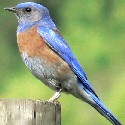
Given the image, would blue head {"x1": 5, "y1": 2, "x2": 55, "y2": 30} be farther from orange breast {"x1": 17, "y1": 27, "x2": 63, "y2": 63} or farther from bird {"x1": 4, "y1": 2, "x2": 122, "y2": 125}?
orange breast {"x1": 17, "y1": 27, "x2": 63, "y2": 63}

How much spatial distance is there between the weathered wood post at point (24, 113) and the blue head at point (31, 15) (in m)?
1.28

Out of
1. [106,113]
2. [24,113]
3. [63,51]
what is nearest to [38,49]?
[63,51]

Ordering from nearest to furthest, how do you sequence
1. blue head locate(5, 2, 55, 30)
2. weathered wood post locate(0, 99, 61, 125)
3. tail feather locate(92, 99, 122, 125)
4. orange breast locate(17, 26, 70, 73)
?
1. weathered wood post locate(0, 99, 61, 125)
2. tail feather locate(92, 99, 122, 125)
3. orange breast locate(17, 26, 70, 73)
4. blue head locate(5, 2, 55, 30)

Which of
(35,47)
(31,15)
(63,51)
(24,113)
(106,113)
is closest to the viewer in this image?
(24,113)

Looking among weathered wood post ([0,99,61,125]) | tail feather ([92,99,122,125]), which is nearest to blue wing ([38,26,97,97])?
tail feather ([92,99,122,125])

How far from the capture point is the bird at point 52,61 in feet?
14.3

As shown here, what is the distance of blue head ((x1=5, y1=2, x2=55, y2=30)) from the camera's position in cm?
457

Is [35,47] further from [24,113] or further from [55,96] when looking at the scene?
[24,113]

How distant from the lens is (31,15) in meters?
4.61

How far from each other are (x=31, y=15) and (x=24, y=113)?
1405 mm

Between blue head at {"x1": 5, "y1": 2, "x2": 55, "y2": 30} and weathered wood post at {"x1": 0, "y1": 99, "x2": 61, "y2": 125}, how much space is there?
1.28 meters

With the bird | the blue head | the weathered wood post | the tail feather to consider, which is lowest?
the weathered wood post

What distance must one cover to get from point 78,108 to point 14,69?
0.76 metres

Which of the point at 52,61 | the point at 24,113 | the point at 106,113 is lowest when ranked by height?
→ the point at 24,113
